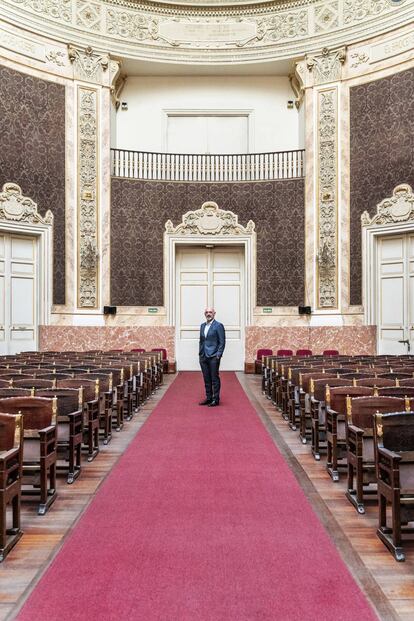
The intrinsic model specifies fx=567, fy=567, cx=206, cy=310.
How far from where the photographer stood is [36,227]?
12.9 m

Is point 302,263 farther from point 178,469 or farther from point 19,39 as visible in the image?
point 178,469

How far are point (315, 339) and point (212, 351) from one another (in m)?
5.89

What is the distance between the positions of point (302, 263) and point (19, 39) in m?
8.22

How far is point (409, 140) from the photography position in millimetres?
12336

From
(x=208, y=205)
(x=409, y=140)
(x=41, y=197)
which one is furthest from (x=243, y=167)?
(x=41, y=197)

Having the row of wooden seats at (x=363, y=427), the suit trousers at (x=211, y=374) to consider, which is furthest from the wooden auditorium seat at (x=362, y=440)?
the suit trousers at (x=211, y=374)

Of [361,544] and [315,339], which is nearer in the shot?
[361,544]

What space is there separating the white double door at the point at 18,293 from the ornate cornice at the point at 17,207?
0.47m

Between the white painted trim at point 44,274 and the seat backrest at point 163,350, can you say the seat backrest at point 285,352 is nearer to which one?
the seat backrest at point 163,350

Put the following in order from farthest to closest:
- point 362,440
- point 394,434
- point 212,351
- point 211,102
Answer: point 211,102 → point 212,351 → point 362,440 → point 394,434

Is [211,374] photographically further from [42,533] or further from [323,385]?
[42,533]

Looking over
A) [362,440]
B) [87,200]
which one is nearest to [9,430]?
[362,440]

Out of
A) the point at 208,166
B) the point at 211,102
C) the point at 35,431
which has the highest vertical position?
the point at 211,102

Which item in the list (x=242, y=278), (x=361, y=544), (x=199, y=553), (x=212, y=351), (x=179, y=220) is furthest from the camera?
(x=242, y=278)
